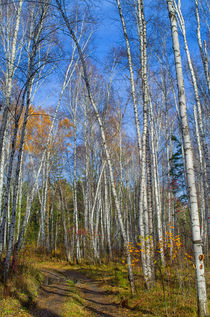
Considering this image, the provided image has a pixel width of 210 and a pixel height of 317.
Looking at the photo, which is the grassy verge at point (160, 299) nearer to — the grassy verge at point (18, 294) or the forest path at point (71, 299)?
the forest path at point (71, 299)

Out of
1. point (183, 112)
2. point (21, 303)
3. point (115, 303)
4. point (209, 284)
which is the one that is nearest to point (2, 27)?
point (183, 112)

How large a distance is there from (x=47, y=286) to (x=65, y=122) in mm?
10104

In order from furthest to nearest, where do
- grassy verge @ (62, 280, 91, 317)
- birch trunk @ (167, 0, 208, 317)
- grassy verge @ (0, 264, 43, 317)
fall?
grassy verge @ (62, 280, 91, 317) → grassy verge @ (0, 264, 43, 317) → birch trunk @ (167, 0, 208, 317)

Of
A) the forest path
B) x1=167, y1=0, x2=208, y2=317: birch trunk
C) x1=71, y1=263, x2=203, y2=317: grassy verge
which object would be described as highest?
x1=167, y1=0, x2=208, y2=317: birch trunk

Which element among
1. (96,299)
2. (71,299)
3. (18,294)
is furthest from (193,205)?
(18,294)

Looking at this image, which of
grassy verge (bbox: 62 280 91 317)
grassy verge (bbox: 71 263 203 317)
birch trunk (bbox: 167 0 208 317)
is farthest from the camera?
grassy verge (bbox: 62 280 91 317)

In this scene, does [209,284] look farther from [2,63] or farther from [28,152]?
[28,152]

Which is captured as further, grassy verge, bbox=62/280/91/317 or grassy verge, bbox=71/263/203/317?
grassy verge, bbox=62/280/91/317

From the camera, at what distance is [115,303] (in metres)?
5.38

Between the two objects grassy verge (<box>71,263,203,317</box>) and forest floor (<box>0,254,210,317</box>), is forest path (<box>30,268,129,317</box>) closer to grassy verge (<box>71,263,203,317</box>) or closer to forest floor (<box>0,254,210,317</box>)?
forest floor (<box>0,254,210,317</box>)

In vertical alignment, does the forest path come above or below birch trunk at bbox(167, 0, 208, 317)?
below

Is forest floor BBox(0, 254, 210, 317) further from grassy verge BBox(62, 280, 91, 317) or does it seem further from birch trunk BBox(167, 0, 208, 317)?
birch trunk BBox(167, 0, 208, 317)

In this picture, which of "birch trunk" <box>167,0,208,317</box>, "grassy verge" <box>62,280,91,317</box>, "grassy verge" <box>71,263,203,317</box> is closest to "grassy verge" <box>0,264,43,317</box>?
"grassy verge" <box>62,280,91,317</box>

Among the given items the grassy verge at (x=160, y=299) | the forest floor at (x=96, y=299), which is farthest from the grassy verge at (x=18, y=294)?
the grassy verge at (x=160, y=299)
